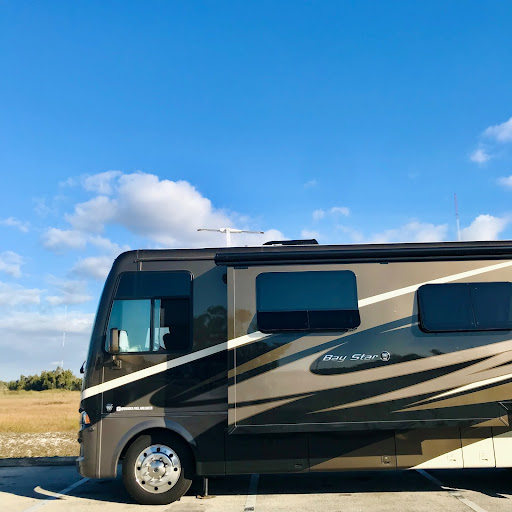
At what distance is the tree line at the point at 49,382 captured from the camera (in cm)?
5210

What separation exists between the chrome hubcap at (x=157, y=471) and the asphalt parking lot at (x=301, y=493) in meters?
0.27

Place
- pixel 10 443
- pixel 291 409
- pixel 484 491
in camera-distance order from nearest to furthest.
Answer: pixel 291 409, pixel 484 491, pixel 10 443

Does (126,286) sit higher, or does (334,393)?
(126,286)

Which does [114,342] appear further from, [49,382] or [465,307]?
[49,382]

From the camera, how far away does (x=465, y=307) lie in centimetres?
674

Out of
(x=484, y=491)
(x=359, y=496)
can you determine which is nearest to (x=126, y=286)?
(x=359, y=496)

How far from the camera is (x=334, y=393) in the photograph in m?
6.43

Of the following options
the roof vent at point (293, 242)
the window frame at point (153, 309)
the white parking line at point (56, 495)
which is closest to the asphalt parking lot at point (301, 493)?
the white parking line at point (56, 495)

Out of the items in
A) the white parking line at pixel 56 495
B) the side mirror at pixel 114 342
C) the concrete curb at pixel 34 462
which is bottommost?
the white parking line at pixel 56 495

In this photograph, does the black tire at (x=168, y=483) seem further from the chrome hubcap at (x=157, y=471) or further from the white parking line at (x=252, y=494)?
the white parking line at (x=252, y=494)

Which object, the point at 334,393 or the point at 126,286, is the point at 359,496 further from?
the point at 126,286

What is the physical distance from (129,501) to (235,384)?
7.38 feet

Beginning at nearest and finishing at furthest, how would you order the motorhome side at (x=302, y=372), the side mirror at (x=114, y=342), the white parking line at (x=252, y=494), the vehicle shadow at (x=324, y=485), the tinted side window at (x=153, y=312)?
the white parking line at (x=252, y=494) < the motorhome side at (x=302, y=372) < the side mirror at (x=114, y=342) < the tinted side window at (x=153, y=312) < the vehicle shadow at (x=324, y=485)

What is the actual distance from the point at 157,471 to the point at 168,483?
0.22 m
